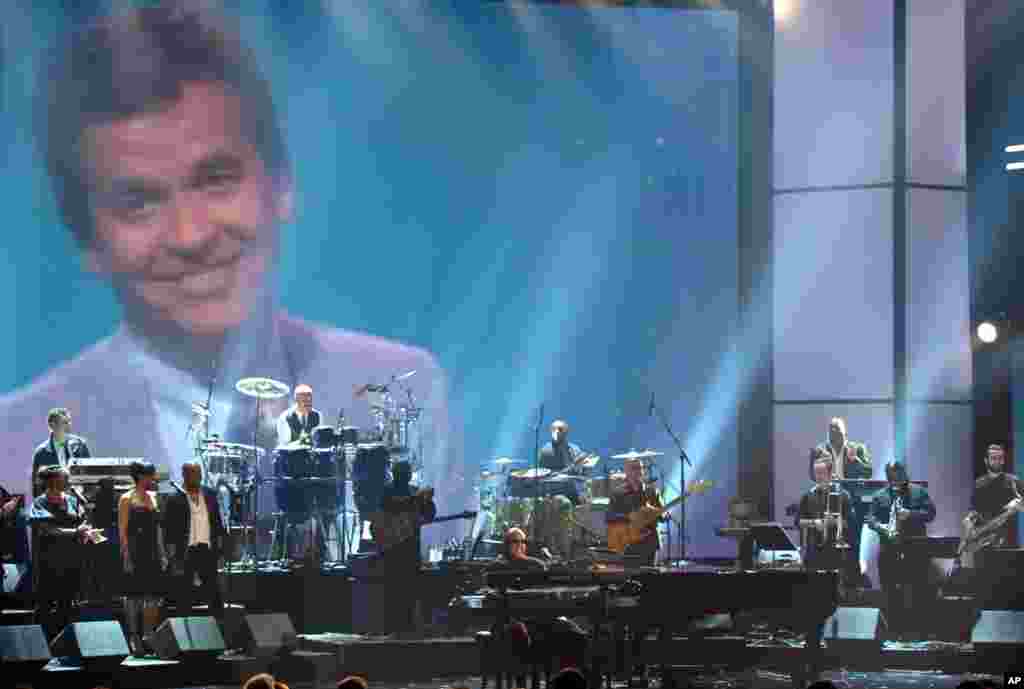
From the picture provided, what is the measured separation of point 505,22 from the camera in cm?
1627

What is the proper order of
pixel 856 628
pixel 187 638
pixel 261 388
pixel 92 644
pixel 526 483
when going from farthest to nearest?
pixel 526 483
pixel 261 388
pixel 856 628
pixel 187 638
pixel 92 644

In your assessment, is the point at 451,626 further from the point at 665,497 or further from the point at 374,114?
the point at 374,114

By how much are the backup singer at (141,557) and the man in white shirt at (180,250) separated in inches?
97.8

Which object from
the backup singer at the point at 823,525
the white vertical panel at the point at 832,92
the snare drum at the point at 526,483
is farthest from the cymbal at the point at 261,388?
the white vertical panel at the point at 832,92

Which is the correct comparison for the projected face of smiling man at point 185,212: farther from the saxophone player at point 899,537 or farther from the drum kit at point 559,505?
the saxophone player at point 899,537

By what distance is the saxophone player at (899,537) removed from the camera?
45.1 ft

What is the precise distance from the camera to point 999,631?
12.4 metres

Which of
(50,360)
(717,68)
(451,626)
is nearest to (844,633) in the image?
(451,626)

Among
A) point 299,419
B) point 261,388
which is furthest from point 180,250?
point 299,419

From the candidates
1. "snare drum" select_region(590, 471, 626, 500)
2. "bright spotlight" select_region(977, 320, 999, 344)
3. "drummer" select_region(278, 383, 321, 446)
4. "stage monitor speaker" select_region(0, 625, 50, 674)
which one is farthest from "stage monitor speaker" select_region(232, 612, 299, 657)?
"bright spotlight" select_region(977, 320, 999, 344)

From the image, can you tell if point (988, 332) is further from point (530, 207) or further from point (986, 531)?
point (530, 207)

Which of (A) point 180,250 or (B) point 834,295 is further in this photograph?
(B) point 834,295

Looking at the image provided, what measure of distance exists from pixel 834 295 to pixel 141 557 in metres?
7.30

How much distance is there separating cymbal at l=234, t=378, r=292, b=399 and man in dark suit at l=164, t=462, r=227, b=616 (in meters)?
1.63
